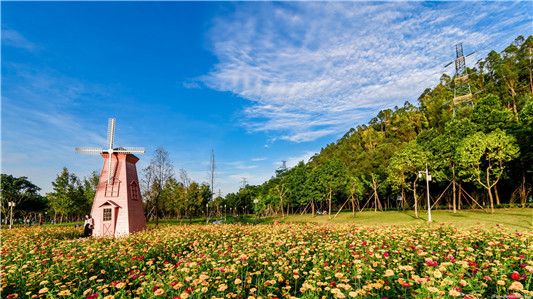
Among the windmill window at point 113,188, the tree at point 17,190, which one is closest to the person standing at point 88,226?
the windmill window at point 113,188

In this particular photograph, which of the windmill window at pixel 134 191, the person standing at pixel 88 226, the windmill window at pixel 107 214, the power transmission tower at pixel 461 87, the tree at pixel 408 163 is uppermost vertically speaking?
the power transmission tower at pixel 461 87

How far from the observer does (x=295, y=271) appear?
4.79 m

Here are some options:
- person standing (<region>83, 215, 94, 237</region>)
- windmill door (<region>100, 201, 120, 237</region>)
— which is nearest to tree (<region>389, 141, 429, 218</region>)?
windmill door (<region>100, 201, 120, 237</region>)

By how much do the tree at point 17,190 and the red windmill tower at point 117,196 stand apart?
46185mm

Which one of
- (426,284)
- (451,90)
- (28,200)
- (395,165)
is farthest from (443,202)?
(28,200)

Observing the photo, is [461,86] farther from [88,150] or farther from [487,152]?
[88,150]

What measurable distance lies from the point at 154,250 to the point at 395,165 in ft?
92.6

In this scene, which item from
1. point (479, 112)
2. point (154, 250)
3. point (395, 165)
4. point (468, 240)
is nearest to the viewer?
point (468, 240)

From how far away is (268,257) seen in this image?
659cm

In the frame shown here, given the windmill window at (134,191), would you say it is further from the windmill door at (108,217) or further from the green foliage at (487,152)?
the green foliage at (487,152)

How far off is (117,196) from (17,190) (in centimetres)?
5952

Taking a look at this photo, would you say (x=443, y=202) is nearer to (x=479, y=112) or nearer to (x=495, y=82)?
(x=479, y=112)

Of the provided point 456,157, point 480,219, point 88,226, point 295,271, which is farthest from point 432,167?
point 88,226

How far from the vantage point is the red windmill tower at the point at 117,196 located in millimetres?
19781
